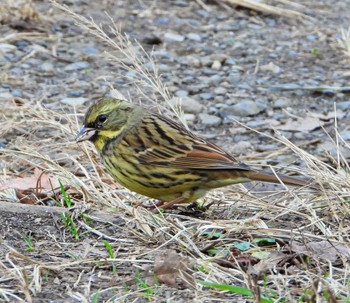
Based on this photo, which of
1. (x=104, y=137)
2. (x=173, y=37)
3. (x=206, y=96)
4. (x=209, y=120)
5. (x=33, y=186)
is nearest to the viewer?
(x=104, y=137)

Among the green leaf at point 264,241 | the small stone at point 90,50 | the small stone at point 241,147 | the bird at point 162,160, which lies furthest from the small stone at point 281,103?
the green leaf at point 264,241

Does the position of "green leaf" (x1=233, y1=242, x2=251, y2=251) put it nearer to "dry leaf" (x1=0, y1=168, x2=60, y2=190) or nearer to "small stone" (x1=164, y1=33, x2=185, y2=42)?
"dry leaf" (x1=0, y1=168, x2=60, y2=190)

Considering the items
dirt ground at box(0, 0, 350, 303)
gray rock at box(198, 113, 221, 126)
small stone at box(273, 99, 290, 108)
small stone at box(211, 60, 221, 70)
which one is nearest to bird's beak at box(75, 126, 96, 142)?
dirt ground at box(0, 0, 350, 303)

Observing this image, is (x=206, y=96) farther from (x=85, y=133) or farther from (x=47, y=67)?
(x=85, y=133)

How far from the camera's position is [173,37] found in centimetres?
1010

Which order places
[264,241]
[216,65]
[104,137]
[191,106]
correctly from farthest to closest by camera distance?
[216,65] → [191,106] → [104,137] → [264,241]

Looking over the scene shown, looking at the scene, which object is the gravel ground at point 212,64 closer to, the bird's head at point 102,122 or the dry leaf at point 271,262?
the bird's head at point 102,122

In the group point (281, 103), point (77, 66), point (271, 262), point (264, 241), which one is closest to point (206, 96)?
point (281, 103)

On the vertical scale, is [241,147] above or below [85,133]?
below

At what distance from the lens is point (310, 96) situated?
8.88 meters

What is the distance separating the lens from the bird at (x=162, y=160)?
5.57m

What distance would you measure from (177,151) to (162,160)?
0.38 ft

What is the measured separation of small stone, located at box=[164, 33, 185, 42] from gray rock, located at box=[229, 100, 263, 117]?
5.81ft

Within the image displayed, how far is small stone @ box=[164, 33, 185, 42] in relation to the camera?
10039 millimetres
